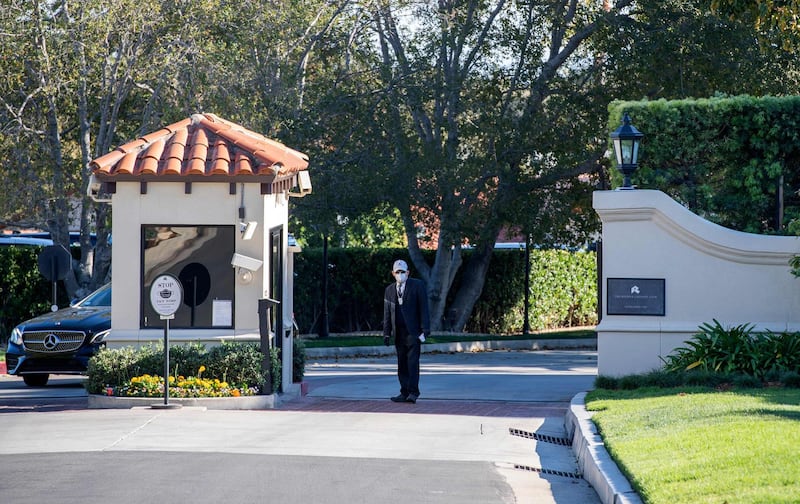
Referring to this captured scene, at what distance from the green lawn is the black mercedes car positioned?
786 cm

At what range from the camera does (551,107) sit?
91.9 ft

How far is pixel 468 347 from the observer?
1126 inches

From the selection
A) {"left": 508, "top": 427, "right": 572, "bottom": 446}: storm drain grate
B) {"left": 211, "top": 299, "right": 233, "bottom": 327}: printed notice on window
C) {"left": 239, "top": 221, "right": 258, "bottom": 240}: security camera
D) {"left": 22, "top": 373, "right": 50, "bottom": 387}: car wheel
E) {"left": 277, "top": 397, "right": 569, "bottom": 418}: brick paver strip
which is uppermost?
{"left": 239, "top": 221, "right": 258, "bottom": 240}: security camera

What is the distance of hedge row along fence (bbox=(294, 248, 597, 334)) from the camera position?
3122 cm

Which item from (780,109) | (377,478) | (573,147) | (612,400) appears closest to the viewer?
(377,478)

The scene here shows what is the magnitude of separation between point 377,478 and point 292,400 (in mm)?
6558

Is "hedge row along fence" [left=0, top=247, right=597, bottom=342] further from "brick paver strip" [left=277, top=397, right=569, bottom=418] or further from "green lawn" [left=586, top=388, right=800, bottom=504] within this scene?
"green lawn" [left=586, top=388, right=800, bottom=504]

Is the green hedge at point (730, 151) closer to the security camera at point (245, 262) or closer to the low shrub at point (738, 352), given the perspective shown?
the low shrub at point (738, 352)

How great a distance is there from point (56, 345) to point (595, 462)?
10.5 meters

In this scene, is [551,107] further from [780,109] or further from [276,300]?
[276,300]

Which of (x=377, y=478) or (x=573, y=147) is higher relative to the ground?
(x=573, y=147)

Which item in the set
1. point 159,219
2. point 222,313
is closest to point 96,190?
point 159,219

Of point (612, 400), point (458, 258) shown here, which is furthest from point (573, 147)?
point (612, 400)

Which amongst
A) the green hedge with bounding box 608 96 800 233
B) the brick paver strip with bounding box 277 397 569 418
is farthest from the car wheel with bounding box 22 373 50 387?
the green hedge with bounding box 608 96 800 233
